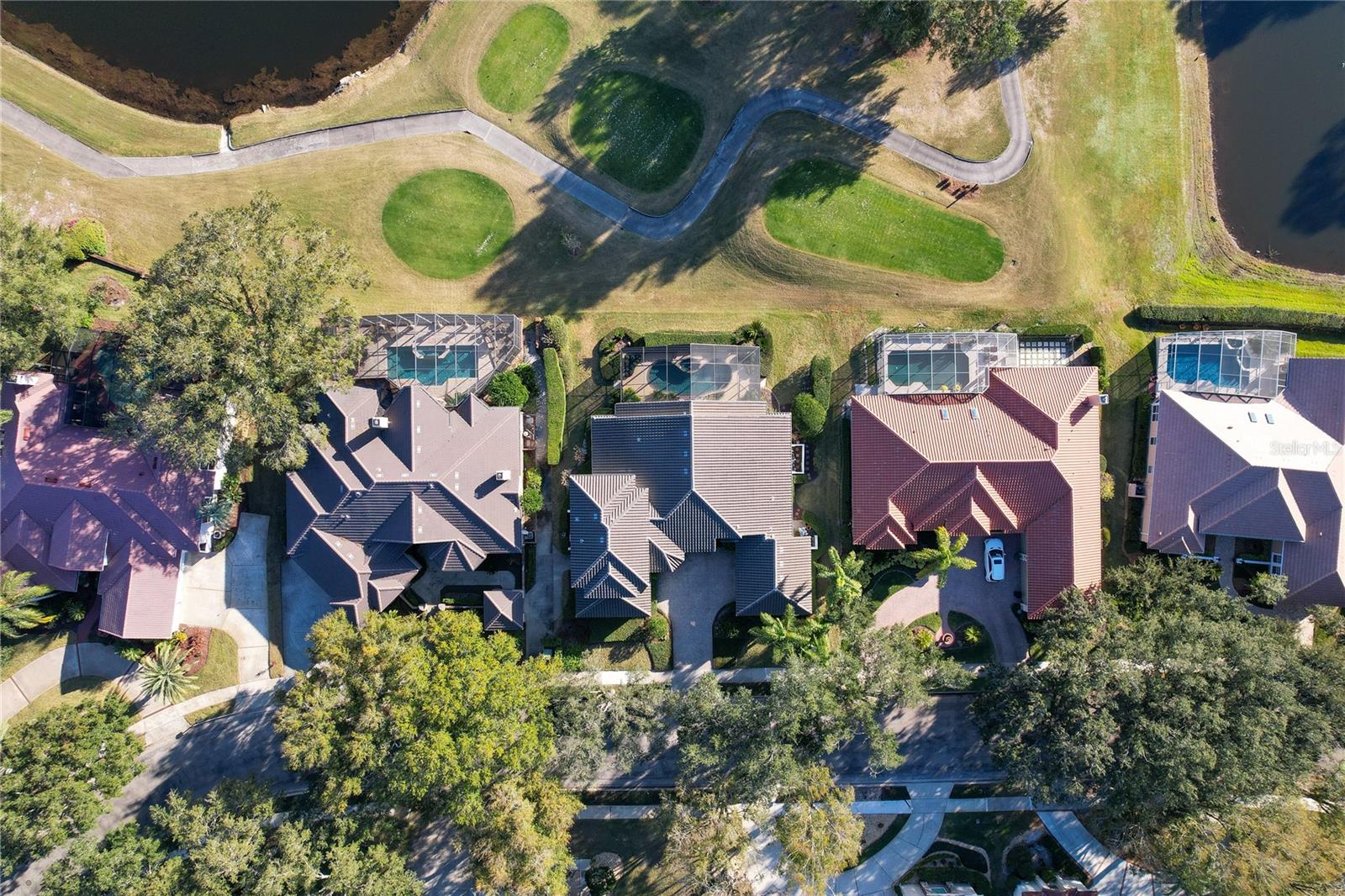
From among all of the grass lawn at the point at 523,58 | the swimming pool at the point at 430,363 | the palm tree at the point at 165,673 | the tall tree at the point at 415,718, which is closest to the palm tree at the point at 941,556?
the tall tree at the point at 415,718

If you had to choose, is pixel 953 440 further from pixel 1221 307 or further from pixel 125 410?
pixel 125 410

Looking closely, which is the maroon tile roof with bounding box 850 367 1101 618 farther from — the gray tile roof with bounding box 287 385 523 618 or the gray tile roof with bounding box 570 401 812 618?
the gray tile roof with bounding box 287 385 523 618

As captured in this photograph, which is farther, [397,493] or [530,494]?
[530,494]

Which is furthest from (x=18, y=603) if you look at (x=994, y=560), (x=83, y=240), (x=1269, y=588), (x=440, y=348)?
(x=1269, y=588)

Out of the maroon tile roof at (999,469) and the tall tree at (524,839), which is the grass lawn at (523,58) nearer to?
the maroon tile roof at (999,469)

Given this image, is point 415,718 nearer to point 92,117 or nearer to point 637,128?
point 637,128

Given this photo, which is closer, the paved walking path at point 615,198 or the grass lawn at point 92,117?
the grass lawn at point 92,117
